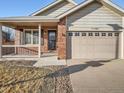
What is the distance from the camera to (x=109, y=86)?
8711 millimetres

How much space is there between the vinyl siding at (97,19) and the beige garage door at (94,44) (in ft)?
1.66

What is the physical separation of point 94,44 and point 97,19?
6.90ft

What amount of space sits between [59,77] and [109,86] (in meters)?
2.59

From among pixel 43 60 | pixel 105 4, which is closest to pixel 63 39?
pixel 43 60

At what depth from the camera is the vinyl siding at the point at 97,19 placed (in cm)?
1842

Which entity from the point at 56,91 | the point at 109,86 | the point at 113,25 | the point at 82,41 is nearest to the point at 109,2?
the point at 113,25

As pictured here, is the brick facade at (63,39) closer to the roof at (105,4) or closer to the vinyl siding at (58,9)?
the roof at (105,4)

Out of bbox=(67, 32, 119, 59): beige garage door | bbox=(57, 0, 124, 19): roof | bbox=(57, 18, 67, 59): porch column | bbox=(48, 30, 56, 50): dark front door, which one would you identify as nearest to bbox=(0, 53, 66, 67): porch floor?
bbox=(57, 18, 67, 59): porch column

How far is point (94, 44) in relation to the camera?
61.0ft

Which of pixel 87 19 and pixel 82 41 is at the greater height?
pixel 87 19

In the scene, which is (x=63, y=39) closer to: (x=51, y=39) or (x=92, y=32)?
(x=92, y=32)

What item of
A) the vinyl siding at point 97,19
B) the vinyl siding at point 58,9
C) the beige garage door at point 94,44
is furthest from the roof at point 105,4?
the vinyl siding at point 58,9

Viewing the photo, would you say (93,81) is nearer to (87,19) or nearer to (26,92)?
(26,92)

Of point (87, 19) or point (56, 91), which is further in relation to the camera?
point (87, 19)
